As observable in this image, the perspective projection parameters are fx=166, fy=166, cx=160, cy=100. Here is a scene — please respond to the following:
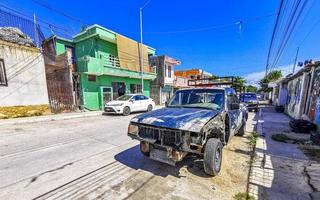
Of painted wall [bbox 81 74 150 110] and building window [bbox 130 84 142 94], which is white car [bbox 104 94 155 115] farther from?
building window [bbox 130 84 142 94]

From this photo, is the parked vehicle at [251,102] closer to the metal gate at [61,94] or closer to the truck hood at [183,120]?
the truck hood at [183,120]

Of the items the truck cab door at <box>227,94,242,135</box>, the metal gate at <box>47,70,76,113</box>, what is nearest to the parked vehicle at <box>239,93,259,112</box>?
the truck cab door at <box>227,94,242,135</box>

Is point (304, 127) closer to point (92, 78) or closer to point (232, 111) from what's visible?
point (232, 111)

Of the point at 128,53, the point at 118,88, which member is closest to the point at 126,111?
the point at 118,88

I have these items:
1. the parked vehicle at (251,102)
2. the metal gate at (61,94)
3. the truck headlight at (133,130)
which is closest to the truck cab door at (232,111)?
the truck headlight at (133,130)

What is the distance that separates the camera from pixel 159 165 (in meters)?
3.91

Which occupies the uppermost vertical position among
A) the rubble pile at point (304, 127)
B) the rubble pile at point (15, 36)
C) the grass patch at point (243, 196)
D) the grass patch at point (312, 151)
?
the rubble pile at point (15, 36)

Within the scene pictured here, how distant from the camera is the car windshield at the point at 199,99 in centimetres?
437

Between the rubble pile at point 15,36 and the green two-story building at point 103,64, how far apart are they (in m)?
3.44

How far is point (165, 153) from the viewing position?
130 inches

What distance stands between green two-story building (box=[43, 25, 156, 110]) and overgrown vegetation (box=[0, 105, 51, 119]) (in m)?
2.97

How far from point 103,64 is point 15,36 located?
5.88m

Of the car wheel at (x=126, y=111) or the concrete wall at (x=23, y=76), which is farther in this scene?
the car wheel at (x=126, y=111)

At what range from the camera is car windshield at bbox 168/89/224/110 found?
14.3ft
